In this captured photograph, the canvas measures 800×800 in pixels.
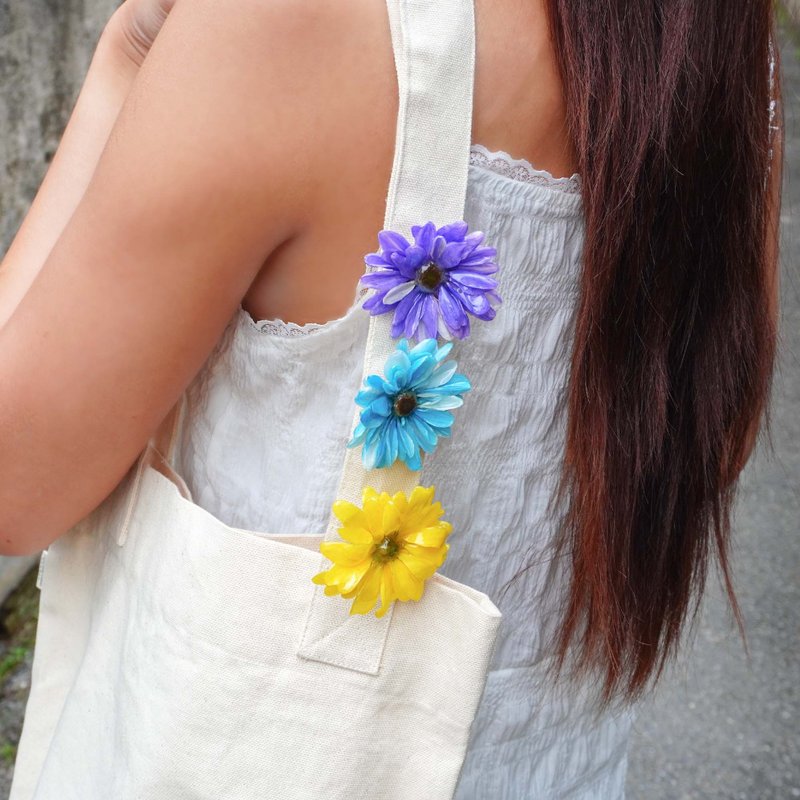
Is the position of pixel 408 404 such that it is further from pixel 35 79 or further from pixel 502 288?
A: pixel 35 79

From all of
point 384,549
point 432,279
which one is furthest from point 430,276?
point 384,549

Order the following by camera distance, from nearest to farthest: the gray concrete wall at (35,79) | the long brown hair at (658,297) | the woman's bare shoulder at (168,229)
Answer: the woman's bare shoulder at (168,229) < the long brown hair at (658,297) < the gray concrete wall at (35,79)

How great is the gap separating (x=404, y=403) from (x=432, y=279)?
98mm

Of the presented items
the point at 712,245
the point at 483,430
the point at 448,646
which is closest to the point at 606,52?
the point at 712,245

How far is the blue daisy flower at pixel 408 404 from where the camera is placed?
2.39 ft

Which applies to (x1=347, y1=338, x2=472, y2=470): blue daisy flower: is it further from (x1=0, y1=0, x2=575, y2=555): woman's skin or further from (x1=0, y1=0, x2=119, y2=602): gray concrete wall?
(x1=0, y1=0, x2=119, y2=602): gray concrete wall

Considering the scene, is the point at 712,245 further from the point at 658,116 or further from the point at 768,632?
the point at 768,632

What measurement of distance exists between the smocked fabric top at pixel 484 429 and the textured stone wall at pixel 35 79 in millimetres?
1418

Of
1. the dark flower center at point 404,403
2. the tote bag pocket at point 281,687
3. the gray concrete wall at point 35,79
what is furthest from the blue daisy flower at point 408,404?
the gray concrete wall at point 35,79

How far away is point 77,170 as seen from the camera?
969mm

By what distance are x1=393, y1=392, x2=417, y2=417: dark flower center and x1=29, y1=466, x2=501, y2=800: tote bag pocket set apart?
0.15m

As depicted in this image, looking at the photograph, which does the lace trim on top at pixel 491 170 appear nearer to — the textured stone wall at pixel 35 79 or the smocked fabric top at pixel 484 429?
the smocked fabric top at pixel 484 429

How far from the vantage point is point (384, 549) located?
768 millimetres

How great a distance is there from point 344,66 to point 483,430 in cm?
34
